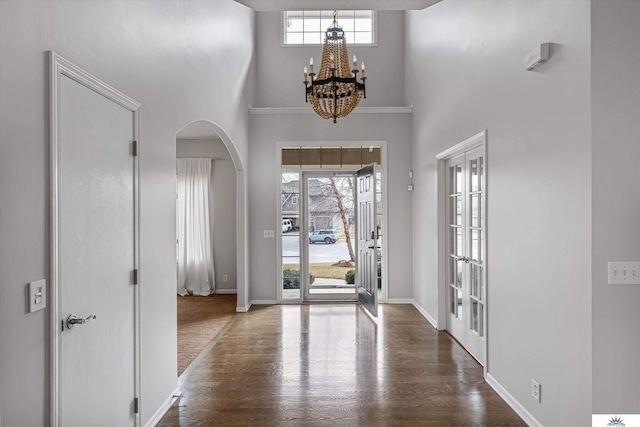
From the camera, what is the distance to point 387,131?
6250 mm

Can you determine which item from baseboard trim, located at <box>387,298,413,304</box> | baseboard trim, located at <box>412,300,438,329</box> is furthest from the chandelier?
baseboard trim, located at <box>387,298,413,304</box>

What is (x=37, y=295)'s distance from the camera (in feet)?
5.23

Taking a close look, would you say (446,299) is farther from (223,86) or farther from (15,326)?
(15,326)

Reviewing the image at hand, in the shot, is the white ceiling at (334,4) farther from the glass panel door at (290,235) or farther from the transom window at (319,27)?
the glass panel door at (290,235)

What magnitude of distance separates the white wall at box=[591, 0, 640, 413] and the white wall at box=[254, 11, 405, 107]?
15.0 ft

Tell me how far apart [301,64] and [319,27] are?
0.72m

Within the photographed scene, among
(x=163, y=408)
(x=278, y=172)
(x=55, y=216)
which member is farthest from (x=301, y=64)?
(x=55, y=216)

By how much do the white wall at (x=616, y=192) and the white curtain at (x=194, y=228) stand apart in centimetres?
595

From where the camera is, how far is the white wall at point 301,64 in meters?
6.46

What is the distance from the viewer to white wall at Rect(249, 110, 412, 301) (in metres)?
6.21

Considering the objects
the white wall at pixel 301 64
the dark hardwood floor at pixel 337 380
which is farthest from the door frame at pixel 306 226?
the dark hardwood floor at pixel 337 380

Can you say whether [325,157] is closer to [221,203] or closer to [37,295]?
[221,203]

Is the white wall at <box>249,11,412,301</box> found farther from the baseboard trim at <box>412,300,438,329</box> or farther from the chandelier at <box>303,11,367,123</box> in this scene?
the chandelier at <box>303,11,367,123</box>

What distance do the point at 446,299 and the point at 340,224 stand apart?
2.19m
